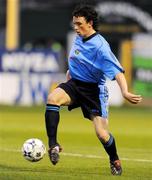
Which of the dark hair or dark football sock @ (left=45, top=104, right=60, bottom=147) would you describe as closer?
dark football sock @ (left=45, top=104, right=60, bottom=147)

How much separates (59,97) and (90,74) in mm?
598

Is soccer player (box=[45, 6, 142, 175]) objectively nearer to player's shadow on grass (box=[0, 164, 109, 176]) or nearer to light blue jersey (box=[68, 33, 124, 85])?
light blue jersey (box=[68, 33, 124, 85])

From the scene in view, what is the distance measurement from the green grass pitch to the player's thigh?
3.21 feet

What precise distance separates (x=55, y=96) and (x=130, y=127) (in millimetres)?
14662

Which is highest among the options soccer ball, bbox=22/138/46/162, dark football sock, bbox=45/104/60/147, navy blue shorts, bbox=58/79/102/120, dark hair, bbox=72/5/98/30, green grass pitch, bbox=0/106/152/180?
dark hair, bbox=72/5/98/30

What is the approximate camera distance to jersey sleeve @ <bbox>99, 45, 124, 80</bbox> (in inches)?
467

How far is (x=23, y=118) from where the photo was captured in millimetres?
29031

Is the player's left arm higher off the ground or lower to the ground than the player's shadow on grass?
higher

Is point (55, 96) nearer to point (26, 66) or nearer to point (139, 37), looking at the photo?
point (26, 66)

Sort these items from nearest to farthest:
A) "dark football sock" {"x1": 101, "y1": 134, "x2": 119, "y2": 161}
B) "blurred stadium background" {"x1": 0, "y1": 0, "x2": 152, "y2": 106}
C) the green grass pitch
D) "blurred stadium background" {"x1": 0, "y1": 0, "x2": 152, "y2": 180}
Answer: the green grass pitch, "dark football sock" {"x1": 101, "y1": 134, "x2": 119, "y2": 161}, "blurred stadium background" {"x1": 0, "y1": 0, "x2": 152, "y2": 180}, "blurred stadium background" {"x1": 0, "y1": 0, "x2": 152, "y2": 106}

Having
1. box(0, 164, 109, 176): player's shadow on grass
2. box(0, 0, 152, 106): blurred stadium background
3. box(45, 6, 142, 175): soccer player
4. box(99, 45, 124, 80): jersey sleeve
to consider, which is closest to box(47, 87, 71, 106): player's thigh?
box(45, 6, 142, 175): soccer player

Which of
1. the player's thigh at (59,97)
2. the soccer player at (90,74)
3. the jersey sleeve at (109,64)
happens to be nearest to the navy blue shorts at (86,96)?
the soccer player at (90,74)

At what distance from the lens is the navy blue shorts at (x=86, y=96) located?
39.7ft

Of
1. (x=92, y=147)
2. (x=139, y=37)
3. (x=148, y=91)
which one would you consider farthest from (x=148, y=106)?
(x=92, y=147)
